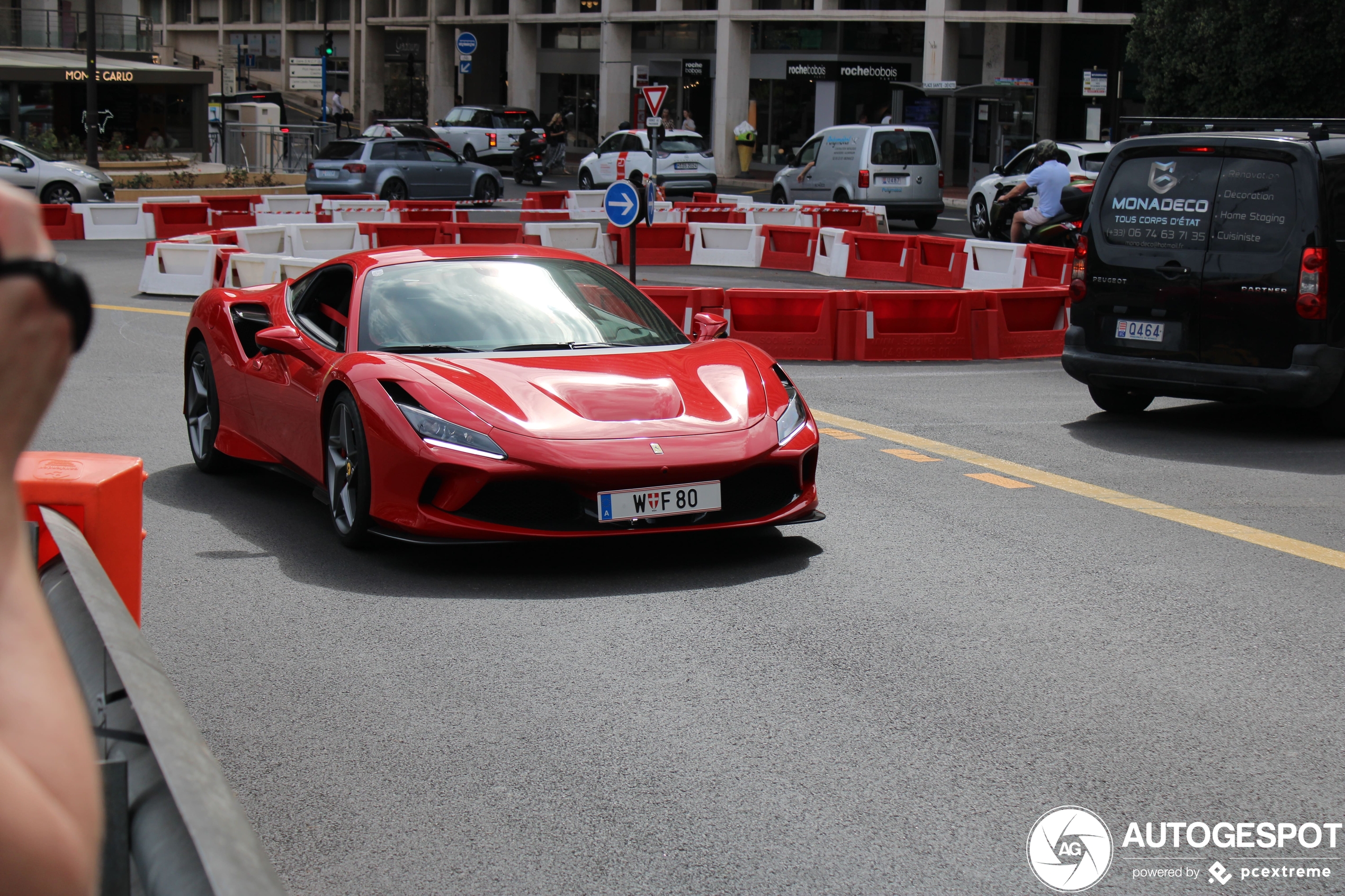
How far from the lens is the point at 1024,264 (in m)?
19.5

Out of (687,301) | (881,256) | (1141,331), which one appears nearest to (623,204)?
(687,301)

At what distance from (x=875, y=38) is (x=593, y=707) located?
51831mm

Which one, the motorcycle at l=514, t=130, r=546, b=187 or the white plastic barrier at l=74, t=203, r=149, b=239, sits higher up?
the motorcycle at l=514, t=130, r=546, b=187

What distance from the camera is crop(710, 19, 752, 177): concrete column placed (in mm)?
53719

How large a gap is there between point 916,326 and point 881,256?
8.01 meters

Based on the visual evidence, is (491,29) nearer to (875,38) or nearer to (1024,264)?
(875,38)

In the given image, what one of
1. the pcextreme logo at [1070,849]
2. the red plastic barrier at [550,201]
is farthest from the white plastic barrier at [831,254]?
the pcextreme logo at [1070,849]

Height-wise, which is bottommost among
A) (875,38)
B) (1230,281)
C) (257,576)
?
(257,576)

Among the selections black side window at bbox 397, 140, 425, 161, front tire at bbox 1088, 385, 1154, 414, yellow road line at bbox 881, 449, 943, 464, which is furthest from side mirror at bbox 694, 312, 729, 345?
black side window at bbox 397, 140, 425, 161

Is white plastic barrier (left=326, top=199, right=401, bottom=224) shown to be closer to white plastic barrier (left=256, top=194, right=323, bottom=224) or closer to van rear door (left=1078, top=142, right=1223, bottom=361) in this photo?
white plastic barrier (left=256, top=194, right=323, bottom=224)

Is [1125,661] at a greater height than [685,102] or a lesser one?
lesser

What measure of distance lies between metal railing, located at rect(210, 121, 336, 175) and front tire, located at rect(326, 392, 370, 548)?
39657mm

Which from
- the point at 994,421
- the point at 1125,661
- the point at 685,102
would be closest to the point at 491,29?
the point at 685,102

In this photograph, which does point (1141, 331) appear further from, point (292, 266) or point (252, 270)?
point (252, 270)
